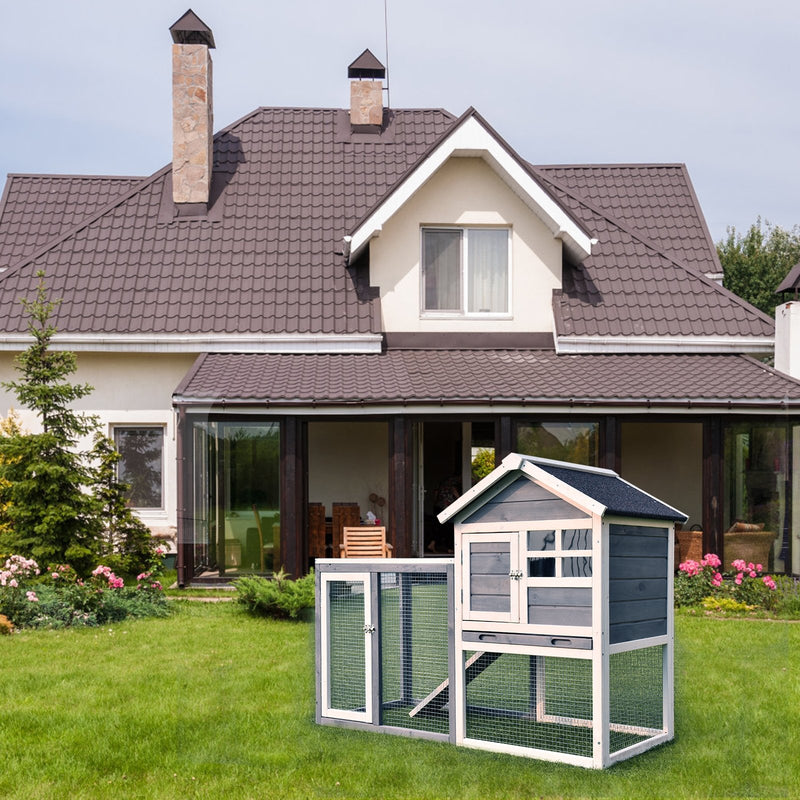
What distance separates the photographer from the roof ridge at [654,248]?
55.5 feet

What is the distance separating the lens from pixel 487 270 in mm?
16781

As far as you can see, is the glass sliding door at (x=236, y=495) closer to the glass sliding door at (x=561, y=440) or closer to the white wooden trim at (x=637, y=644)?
the glass sliding door at (x=561, y=440)

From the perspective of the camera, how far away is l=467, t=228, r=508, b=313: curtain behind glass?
16781 mm

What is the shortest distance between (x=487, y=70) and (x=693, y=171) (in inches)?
319

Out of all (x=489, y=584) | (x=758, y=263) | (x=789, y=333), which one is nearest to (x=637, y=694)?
(x=489, y=584)

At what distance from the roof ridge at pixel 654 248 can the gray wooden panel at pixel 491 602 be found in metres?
11.3

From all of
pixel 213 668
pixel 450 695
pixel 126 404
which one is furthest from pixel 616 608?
pixel 126 404

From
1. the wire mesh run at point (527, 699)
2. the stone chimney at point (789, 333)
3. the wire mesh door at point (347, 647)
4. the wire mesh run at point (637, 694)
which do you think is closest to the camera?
the wire mesh run at point (527, 699)

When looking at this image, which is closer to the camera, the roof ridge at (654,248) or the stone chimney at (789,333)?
the stone chimney at (789,333)

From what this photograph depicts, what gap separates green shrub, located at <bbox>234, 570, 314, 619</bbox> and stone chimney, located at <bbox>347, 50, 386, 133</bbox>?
10850 millimetres

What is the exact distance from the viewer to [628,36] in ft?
33.1

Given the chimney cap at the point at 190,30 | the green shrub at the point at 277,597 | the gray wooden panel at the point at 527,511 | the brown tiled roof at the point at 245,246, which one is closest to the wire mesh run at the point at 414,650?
the gray wooden panel at the point at 527,511

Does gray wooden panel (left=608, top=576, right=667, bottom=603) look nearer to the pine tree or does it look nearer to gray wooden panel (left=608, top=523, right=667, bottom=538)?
gray wooden panel (left=608, top=523, right=667, bottom=538)

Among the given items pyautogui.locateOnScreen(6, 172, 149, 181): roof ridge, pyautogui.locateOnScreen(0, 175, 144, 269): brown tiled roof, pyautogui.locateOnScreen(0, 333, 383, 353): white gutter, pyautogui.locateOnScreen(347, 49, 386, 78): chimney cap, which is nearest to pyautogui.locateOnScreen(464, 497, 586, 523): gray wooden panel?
pyautogui.locateOnScreen(0, 333, 383, 353): white gutter
